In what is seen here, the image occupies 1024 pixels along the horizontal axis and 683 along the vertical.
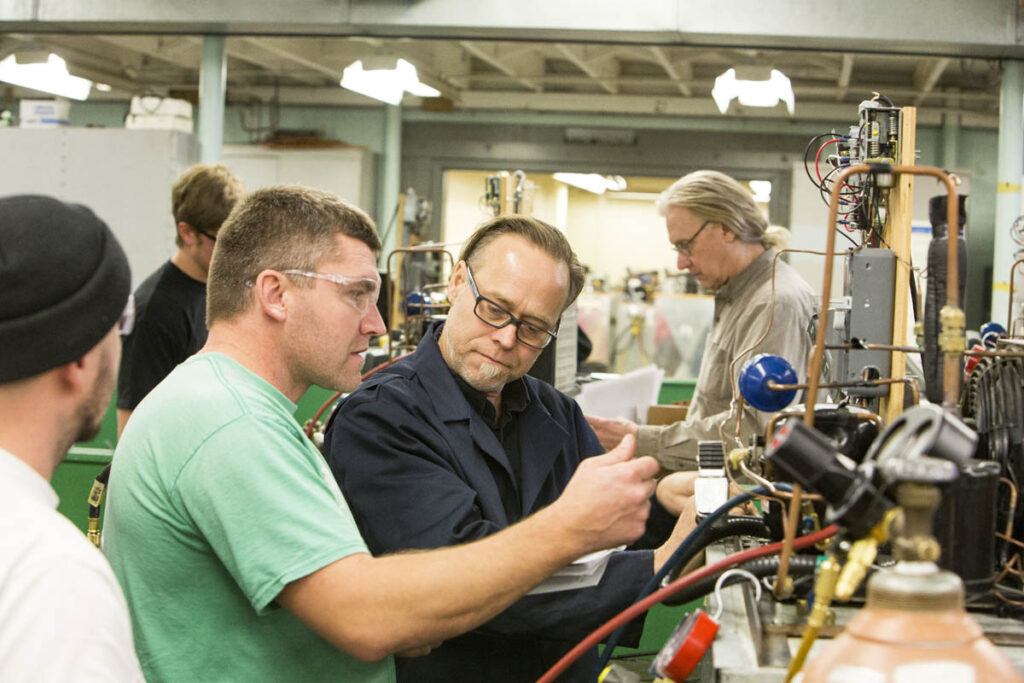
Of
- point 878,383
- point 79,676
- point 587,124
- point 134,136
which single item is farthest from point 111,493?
point 587,124

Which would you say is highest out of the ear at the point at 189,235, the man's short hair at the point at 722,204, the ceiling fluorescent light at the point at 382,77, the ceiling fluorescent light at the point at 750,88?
the ceiling fluorescent light at the point at 382,77

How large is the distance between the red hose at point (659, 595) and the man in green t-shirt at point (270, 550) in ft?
0.38

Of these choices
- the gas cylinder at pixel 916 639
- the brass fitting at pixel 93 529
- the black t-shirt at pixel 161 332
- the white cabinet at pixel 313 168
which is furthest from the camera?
the white cabinet at pixel 313 168

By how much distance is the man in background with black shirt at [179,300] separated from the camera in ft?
9.48

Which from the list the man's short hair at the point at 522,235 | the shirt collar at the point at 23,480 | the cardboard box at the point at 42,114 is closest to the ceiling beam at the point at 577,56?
the cardboard box at the point at 42,114

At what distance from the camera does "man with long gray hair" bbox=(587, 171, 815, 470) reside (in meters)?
2.69

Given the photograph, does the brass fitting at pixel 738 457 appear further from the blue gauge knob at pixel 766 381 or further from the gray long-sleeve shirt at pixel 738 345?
the gray long-sleeve shirt at pixel 738 345

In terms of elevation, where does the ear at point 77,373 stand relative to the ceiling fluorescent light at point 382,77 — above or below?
below

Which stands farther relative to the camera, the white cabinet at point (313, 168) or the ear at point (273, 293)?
the white cabinet at point (313, 168)

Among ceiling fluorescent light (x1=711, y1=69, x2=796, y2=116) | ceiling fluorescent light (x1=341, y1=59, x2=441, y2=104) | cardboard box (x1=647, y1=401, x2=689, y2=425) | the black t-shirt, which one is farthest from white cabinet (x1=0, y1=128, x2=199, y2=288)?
cardboard box (x1=647, y1=401, x2=689, y2=425)

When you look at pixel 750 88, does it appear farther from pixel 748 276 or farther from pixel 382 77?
pixel 748 276

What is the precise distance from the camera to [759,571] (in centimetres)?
115

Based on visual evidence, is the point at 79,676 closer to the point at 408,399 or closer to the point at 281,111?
the point at 408,399

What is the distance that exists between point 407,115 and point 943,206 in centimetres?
857
